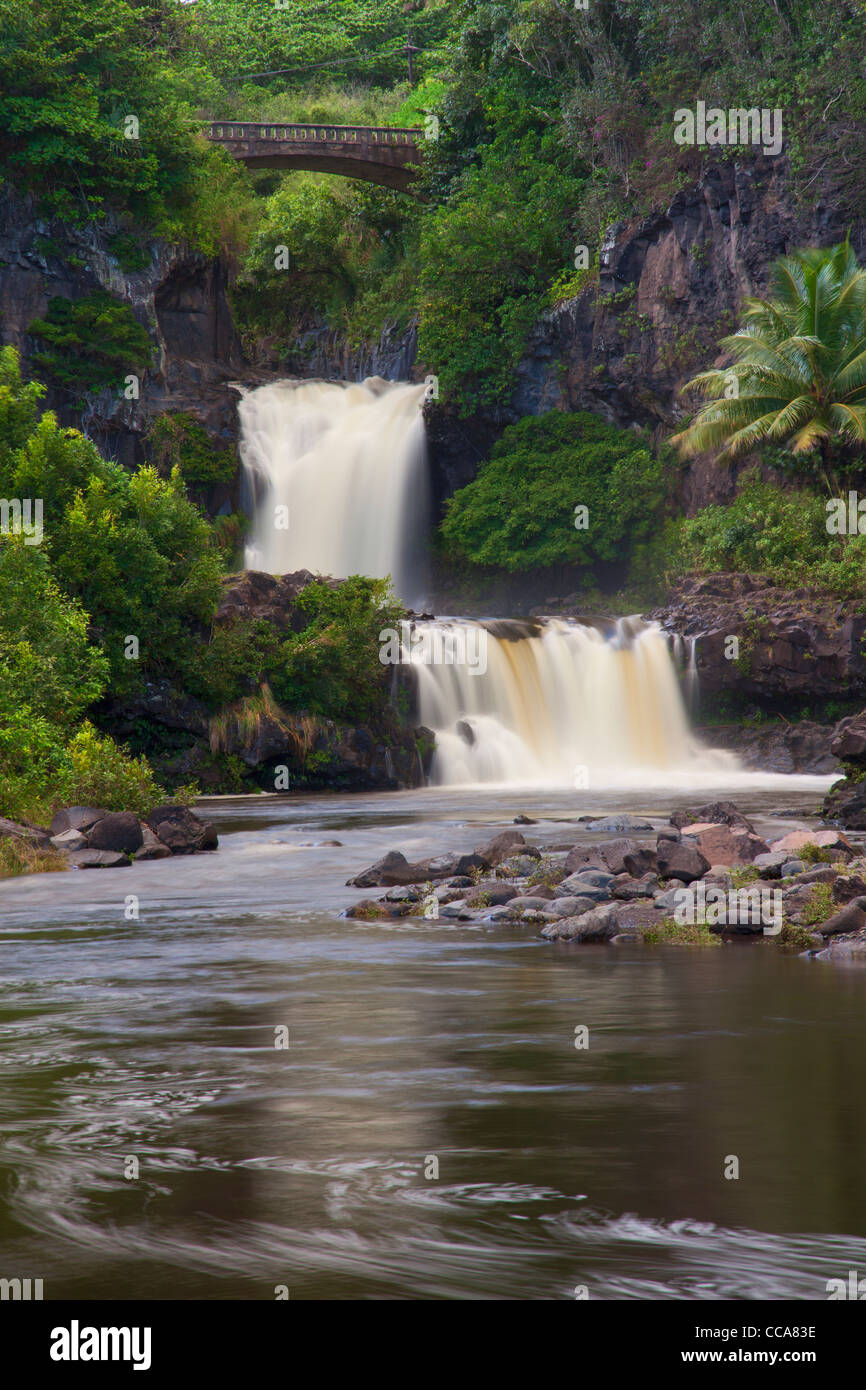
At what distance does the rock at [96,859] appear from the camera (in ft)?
58.9

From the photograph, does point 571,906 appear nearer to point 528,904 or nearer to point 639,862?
point 528,904

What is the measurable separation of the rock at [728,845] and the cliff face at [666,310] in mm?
29642

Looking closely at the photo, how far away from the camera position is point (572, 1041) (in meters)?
8.23

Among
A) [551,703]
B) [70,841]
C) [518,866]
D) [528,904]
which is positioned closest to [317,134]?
[551,703]

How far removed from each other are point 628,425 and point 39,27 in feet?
72.7

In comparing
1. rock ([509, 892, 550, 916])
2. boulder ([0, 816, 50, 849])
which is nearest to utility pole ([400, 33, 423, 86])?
boulder ([0, 816, 50, 849])

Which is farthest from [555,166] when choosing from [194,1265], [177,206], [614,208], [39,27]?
[194,1265]

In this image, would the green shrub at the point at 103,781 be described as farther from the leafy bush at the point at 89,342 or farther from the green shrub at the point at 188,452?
the leafy bush at the point at 89,342

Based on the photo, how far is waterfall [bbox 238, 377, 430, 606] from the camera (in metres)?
46.2

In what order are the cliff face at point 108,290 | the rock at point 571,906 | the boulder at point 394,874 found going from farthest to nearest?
the cliff face at point 108,290 → the boulder at point 394,874 → the rock at point 571,906

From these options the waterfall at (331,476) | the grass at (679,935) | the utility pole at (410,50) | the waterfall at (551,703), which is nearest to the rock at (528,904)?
the grass at (679,935)

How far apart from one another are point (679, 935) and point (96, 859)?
28.8ft

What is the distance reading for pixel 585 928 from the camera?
477 inches

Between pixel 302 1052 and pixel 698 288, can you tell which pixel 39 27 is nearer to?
pixel 698 288
